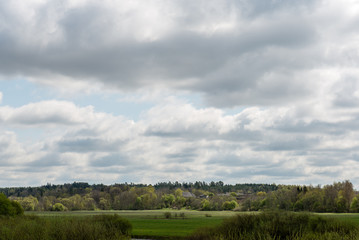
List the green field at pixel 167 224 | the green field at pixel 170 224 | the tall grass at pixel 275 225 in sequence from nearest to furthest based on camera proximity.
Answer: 1. the tall grass at pixel 275 225
2. the green field at pixel 170 224
3. the green field at pixel 167 224

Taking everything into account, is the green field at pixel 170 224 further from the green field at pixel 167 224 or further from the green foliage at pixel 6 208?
the green foliage at pixel 6 208

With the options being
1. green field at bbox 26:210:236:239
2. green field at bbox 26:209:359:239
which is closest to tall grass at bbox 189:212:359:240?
green field at bbox 26:209:359:239

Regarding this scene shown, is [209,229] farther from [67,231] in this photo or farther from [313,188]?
[313,188]

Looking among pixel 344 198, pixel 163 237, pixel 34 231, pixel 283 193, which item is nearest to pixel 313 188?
pixel 283 193

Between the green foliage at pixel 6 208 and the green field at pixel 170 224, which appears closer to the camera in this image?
the green field at pixel 170 224

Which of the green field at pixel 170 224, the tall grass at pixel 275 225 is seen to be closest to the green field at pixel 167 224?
the green field at pixel 170 224

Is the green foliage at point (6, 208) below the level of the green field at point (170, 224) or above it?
above

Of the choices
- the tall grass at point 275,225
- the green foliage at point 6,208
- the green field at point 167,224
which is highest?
the green foliage at point 6,208

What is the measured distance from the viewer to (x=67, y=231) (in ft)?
136

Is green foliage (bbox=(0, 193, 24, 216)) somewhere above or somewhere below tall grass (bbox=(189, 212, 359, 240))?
above

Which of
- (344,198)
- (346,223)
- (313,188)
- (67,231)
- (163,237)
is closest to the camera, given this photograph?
(67,231)

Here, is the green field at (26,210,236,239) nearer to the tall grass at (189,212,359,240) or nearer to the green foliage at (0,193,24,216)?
the green foliage at (0,193,24,216)

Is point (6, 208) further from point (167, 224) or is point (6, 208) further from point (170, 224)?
point (170, 224)

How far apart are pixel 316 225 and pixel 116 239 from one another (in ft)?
95.2
